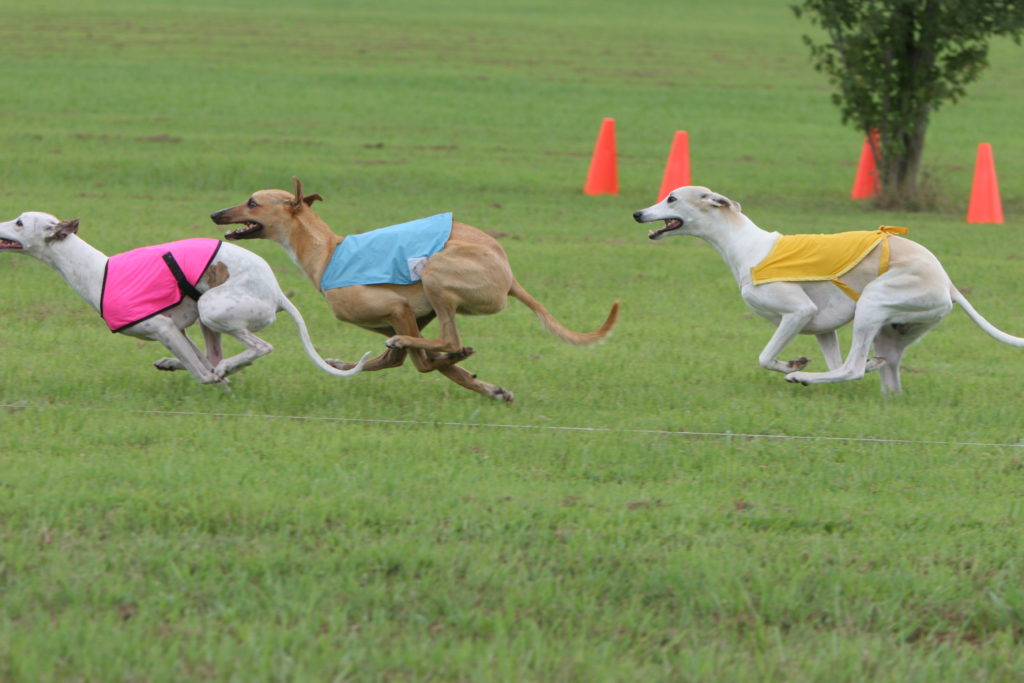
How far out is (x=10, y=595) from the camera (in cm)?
528

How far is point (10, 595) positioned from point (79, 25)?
35.6 metres

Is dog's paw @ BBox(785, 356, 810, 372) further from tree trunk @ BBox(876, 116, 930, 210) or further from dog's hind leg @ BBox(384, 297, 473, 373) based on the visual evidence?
tree trunk @ BBox(876, 116, 930, 210)

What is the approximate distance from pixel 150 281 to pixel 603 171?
11.6m

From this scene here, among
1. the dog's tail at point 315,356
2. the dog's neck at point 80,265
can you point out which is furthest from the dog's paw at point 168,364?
the dog's tail at point 315,356

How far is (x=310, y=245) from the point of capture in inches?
346

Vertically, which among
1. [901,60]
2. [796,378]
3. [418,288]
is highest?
[901,60]

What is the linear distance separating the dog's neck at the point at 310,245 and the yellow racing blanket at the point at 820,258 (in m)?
2.90

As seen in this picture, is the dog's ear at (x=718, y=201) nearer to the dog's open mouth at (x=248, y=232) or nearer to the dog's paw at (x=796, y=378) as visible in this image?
the dog's paw at (x=796, y=378)

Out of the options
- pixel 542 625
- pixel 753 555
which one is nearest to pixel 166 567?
pixel 542 625

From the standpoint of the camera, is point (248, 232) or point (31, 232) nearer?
point (31, 232)

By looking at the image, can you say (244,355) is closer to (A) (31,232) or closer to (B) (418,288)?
(B) (418,288)

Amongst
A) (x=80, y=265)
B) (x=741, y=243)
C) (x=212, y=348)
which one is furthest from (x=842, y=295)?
(x=80, y=265)

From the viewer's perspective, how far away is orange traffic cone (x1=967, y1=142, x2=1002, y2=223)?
1762 centimetres

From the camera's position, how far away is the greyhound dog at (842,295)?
8930 millimetres
